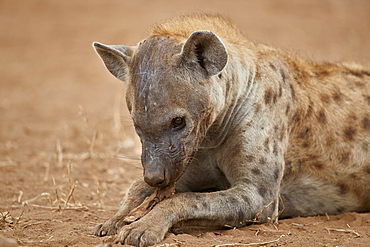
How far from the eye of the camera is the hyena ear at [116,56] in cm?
408

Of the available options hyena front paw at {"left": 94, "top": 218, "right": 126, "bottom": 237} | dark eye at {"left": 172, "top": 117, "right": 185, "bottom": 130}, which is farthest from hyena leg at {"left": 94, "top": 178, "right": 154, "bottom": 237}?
dark eye at {"left": 172, "top": 117, "right": 185, "bottom": 130}

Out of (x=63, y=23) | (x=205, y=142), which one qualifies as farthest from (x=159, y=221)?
(x=63, y=23)

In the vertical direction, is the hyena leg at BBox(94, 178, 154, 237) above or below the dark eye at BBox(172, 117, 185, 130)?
below

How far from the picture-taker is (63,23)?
570 inches

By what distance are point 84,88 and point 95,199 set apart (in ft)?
18.9

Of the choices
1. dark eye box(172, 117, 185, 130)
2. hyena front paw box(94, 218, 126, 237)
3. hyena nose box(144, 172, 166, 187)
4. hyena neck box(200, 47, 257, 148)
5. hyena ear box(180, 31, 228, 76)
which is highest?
hyena ear box(180, 31, 228, 76)

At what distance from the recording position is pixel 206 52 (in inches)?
150

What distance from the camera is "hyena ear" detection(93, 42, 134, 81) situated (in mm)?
4081

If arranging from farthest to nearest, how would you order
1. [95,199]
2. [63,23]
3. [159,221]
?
[63,23] → [95,199] → [159,221]

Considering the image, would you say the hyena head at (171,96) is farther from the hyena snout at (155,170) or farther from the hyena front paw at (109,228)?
the hyena front paw at (109,228)

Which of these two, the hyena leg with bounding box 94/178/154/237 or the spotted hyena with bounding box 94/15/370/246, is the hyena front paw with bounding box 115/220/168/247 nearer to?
the spotted hyena with bounding box 94/15/370/246

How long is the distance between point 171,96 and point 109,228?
94cm

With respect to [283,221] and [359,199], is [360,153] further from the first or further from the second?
[283,221]

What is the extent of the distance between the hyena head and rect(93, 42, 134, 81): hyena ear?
0.17 meters
